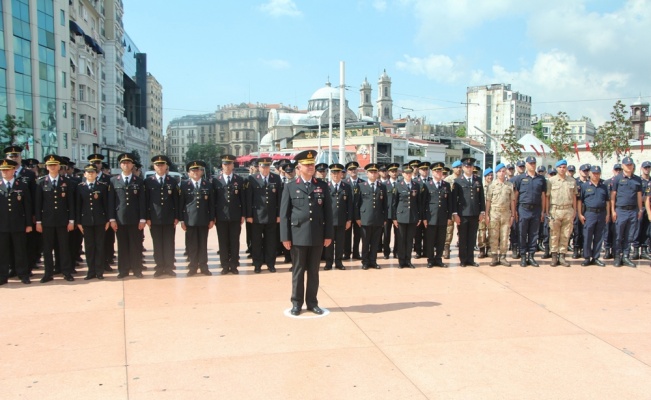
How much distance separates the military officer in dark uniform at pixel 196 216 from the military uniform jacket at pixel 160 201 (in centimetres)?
15

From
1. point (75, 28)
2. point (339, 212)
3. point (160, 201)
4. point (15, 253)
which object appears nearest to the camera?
point (15, 253)

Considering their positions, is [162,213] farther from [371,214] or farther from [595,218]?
[595,218]

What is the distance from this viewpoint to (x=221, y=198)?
835 cm

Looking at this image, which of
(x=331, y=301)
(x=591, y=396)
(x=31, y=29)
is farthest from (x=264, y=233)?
(x=31, y=29)

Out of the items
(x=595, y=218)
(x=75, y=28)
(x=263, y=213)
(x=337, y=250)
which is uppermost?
(x=75, y=28)

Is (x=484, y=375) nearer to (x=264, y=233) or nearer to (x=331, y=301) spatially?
(x=331, y=301)

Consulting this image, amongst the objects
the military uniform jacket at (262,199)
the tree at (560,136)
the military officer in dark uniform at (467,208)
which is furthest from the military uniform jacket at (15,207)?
the tree at (560,136)

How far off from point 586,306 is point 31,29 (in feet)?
118

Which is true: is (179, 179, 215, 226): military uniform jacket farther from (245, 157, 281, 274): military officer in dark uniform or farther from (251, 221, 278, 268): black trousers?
(251, 221, 278, 268): black trousers

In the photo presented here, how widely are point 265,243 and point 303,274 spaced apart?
8.85ft

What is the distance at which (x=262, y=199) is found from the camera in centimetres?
852

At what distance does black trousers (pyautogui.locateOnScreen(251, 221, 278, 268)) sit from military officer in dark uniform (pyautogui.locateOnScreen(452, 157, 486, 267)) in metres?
3.12

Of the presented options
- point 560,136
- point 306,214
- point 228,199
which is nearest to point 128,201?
point 228,199

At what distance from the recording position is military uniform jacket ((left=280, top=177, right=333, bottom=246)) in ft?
19.7
